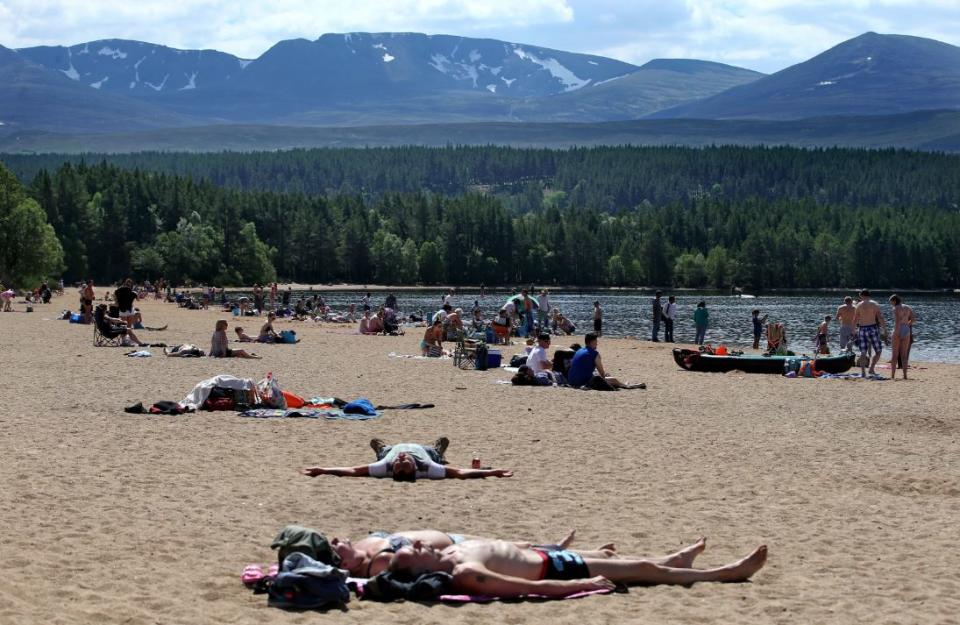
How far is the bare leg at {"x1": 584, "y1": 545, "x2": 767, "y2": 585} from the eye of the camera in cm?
917

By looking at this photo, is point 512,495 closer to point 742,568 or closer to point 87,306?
point 742,568

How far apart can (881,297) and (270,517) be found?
120 m

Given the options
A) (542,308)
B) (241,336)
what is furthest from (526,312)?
(241,336)

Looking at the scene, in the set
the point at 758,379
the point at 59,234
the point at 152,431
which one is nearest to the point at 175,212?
the point at 59,234

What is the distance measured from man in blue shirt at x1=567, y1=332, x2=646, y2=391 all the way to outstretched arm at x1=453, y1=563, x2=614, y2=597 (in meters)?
14.0

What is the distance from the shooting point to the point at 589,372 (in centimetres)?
2303

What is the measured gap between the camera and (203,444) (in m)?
14.9

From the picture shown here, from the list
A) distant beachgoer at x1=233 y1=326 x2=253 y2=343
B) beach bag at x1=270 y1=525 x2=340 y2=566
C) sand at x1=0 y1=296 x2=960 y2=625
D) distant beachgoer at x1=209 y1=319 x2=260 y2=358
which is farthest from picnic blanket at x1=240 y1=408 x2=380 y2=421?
distant beachgoer at x1=233 y1=326 x2=253 y2=343

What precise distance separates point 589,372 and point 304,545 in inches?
567

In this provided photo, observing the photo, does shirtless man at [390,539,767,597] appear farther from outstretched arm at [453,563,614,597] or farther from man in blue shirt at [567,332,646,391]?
man in blue shirt at [567,332,646,391]

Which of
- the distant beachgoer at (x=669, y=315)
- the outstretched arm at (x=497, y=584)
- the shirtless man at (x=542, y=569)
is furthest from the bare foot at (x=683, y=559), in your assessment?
the distant beachgoer at (x=669, y=315)

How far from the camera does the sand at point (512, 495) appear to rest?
8.63m

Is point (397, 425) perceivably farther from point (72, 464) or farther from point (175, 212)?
point (175, 212)

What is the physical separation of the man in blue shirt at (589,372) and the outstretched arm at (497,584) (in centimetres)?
1400
